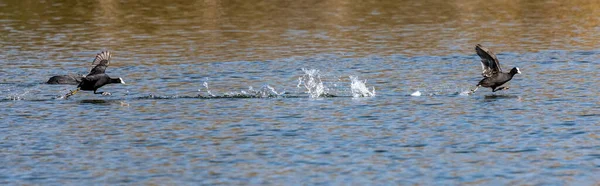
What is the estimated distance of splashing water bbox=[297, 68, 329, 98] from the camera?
2331cm

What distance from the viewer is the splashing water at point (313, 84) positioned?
23.3 meters

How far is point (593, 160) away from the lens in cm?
1559

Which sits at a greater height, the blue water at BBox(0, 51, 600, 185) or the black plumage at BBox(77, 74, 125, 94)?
the black plumage at BBox(77, 74, 125, 94)

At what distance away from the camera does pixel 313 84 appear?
24.6 metres

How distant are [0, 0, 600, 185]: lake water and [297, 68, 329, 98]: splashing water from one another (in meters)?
0.07

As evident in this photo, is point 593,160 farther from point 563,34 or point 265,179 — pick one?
point 563,34

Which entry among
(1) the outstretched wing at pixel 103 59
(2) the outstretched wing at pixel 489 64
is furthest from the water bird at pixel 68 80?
(2) the outstretched wing at pixel 489 64

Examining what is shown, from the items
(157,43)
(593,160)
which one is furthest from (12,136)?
(157,43)

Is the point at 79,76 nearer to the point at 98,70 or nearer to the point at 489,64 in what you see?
the point at 98,70

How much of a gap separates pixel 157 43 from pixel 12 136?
16.2 meters

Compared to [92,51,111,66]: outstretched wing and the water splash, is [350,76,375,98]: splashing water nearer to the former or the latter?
the water splash

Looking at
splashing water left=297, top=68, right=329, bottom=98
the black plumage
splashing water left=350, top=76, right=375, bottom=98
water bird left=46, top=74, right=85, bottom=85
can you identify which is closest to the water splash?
splashing water left=297, top=68, right=329, bottom=98

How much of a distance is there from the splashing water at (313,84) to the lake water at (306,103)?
0.23 ft

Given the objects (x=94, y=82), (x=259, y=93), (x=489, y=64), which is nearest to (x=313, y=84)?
(x=259, y=93)
